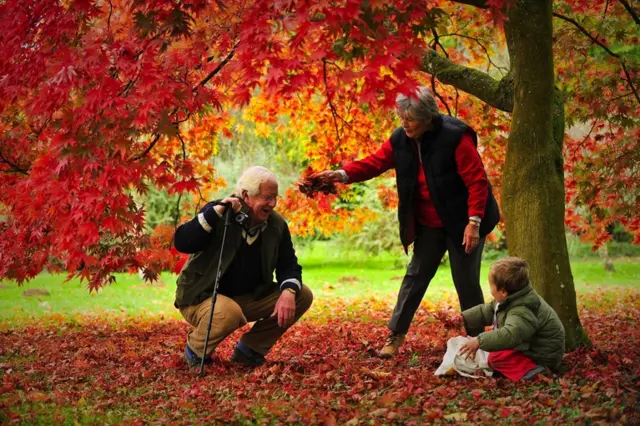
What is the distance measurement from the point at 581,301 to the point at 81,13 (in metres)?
8.77

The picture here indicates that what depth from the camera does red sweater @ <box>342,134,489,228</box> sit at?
460 cm

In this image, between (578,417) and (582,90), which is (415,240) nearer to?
(578,417)

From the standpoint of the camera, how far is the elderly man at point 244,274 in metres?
4.60

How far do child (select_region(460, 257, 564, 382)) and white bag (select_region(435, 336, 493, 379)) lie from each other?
0.05 meters

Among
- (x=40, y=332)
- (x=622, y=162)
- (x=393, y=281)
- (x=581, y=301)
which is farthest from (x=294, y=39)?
(x=393, y=281)

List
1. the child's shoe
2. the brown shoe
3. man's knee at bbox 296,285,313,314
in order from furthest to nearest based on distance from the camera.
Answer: the brown shoe < man's knee at bbox 296,285,313,314 < the child's shoe

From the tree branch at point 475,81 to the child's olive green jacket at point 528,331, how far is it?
2063 millimetres

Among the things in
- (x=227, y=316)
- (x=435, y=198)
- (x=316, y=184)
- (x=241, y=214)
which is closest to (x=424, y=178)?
(x=435, y=198)

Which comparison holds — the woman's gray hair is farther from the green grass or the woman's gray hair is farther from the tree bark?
the green grass

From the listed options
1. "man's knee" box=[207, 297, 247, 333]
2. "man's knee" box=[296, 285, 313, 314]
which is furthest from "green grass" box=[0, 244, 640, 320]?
"man's knee" box=[207, 297, 247, 333]

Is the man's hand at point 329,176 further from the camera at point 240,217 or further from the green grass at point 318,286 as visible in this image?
the green grass at point 318,286

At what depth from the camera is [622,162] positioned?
7277 millimetres

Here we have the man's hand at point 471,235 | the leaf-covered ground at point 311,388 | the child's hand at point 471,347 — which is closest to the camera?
the leaf-covered ground at point 311,388

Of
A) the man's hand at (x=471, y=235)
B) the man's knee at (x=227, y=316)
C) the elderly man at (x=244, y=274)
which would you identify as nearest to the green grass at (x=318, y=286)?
the elderly man at (x=244, y=274)
